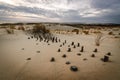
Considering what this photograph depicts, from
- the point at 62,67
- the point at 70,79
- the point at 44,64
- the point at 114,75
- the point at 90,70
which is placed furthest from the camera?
the point at 44,64

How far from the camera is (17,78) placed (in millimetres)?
3428

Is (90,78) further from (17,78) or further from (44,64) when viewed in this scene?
(17,78)

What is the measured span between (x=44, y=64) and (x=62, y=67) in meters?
0.77

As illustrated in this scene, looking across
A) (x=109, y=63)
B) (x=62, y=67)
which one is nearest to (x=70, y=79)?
(x=62, y=67)

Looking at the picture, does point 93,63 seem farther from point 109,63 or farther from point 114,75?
point 114,75

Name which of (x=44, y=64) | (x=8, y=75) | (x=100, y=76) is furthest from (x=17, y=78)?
(x=100, y=76)

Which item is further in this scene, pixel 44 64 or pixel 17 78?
pixel 44 64

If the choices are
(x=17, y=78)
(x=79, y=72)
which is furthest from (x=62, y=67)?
(x=17, y=78)

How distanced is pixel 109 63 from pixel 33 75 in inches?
120

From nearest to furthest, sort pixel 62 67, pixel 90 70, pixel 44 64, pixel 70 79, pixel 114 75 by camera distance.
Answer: pixel 70 79 < pixel 114 75 < pixel 90 70 < pixel 62 67 < pixel 44 64

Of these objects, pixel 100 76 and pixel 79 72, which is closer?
pixel 100 76

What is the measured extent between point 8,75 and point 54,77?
148 centimetres

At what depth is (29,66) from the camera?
14.1ft

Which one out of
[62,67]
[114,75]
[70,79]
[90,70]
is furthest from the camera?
[62,67]
